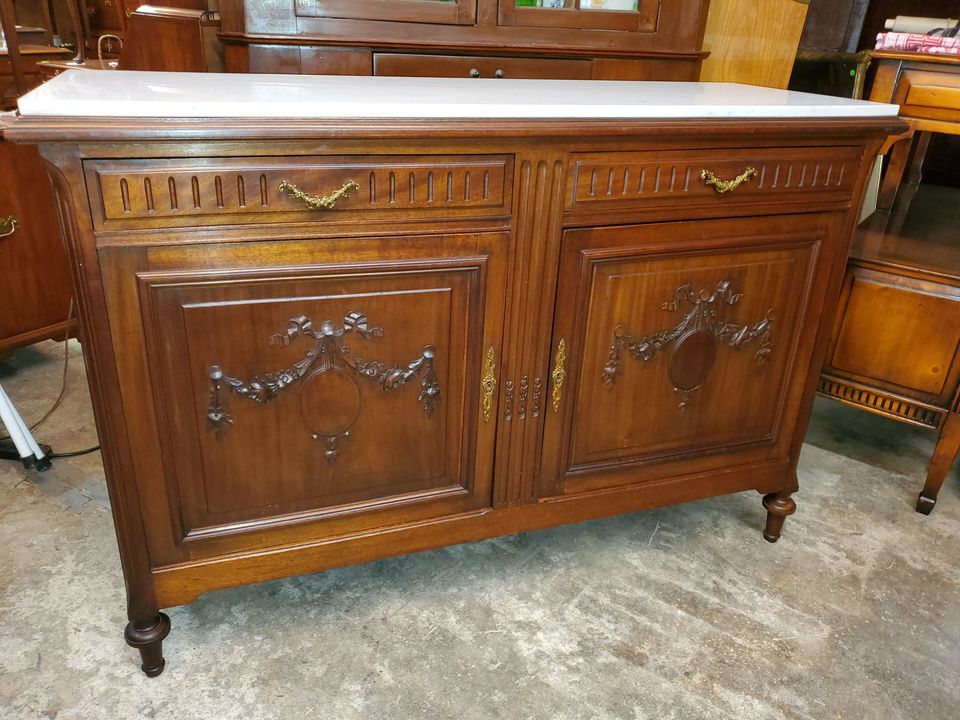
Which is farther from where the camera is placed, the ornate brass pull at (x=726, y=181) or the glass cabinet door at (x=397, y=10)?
the glass cabinet door at (x=397, y=10)

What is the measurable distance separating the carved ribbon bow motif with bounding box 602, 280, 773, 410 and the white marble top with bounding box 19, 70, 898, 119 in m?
0.34

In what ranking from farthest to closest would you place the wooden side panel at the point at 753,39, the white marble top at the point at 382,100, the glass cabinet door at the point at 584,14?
the wooden side panel at the point at 753,39 → the glass cabinet door at the point at 584,14 → the white marble top at the point at 382,100

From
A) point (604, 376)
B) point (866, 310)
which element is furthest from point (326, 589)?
point (866, 310)

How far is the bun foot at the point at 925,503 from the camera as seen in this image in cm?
190

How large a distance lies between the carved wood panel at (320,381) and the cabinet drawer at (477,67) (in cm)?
102

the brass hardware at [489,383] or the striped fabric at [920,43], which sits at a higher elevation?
the striped fabric at [920,43]

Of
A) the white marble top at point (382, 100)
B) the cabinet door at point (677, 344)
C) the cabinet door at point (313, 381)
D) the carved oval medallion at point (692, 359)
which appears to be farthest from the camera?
the carved oval medallion at point (692, 359)

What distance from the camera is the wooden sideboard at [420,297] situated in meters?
1.07

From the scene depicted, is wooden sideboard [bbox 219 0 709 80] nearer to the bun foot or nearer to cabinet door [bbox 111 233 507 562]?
cabinet door [bbox 111 233 507 562]

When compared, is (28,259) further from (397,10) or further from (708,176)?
(708,176)

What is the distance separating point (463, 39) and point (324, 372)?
124cm

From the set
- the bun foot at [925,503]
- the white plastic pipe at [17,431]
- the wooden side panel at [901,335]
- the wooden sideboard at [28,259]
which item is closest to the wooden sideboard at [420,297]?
the wooden side panel at [901,335]

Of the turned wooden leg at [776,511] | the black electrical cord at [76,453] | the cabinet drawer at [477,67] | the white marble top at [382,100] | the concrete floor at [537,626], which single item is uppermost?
the white marble top at [382,100]

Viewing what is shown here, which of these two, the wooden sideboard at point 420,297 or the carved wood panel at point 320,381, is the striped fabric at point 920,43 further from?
the carved wood panel at point 320,381
